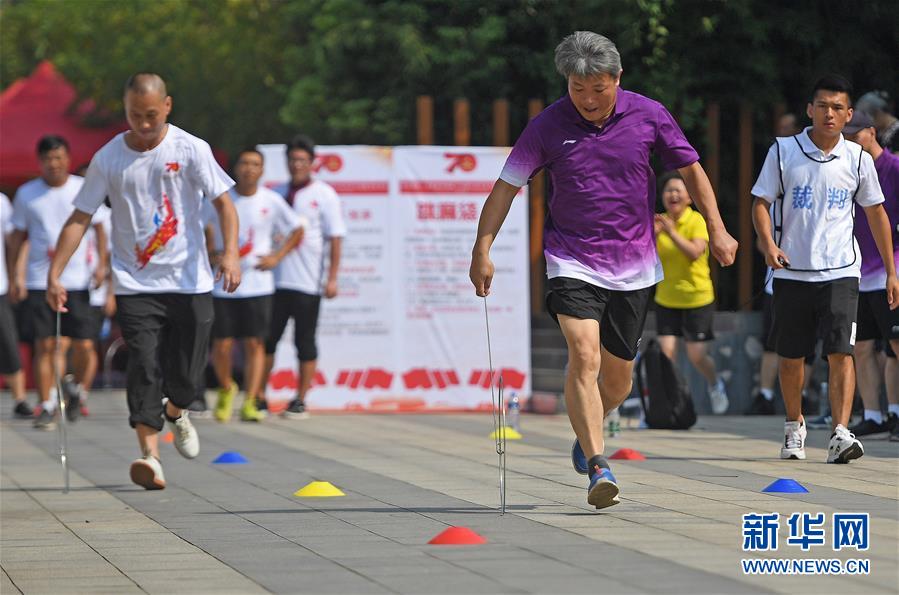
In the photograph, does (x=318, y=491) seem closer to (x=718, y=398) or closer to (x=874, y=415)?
(x=874, y=415)

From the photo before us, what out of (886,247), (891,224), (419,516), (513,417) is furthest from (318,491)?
(891,224)

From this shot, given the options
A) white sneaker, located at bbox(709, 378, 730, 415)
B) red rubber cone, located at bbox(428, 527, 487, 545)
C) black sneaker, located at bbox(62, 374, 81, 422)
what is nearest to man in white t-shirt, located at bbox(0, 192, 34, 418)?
black sneaker, located at bbox(62, 374, 81, 422)

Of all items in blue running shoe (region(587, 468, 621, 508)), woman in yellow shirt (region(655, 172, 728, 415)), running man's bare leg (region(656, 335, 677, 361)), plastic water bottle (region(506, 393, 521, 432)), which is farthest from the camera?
woman in yellow shirt (region(655, 172, 728, 415))

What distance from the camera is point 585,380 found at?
7.80 m

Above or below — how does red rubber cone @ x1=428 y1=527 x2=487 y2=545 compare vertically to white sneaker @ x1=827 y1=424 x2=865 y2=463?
below

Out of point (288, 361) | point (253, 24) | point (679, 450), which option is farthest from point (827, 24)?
point (253, 24)

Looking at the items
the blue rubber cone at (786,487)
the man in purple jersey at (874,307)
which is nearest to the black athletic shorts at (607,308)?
the blue rubber cone at (786,487)

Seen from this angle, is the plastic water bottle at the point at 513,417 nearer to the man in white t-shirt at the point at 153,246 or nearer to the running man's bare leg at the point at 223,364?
the running man's bare leg at the point at 223,364

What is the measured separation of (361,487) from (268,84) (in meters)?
21.2

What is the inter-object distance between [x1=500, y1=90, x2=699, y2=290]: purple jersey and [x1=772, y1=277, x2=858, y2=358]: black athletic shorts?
214 cm

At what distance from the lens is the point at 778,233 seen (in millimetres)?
9984

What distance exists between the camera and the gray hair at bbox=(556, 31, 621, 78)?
771 centimetres

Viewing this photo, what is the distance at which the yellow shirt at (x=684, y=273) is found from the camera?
13391 mm

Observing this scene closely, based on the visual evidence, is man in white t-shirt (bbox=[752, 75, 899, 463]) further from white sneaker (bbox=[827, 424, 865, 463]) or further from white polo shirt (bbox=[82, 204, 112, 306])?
white polo shirt (bbox=[82, 204, 112, 306])
